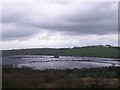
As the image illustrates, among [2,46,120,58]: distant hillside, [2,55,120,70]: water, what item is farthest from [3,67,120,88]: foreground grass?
[2,46,120,58]: distant hillside

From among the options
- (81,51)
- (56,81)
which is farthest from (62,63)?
(81,51)

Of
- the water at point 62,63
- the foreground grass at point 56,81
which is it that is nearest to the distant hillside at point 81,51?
the water at point 62,63

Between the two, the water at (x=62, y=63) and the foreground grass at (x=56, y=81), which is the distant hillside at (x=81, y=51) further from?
the foreground grass at (x=56, y=81)

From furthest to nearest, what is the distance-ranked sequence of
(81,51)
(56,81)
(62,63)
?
(81,51) → (62,63) → (56,81)

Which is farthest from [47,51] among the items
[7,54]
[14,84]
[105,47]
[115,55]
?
[14,84]

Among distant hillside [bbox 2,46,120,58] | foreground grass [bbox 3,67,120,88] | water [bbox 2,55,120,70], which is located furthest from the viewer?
distant hillside [bbox 2,46,120,58]

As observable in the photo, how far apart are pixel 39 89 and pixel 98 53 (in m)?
105

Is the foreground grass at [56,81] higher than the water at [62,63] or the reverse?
higher

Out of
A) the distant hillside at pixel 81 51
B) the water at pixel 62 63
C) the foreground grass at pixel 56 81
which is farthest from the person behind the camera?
the distant hillside at pixel 81 51

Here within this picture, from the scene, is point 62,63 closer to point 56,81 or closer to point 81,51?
point 56,81

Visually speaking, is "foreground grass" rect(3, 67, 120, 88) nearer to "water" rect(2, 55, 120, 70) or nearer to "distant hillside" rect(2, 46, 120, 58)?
"water" rect(2, 55, 120, 70)

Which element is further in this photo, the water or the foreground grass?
the water

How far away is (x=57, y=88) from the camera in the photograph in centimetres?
2436

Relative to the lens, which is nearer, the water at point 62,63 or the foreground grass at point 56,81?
the foreground grass at point 56,81
